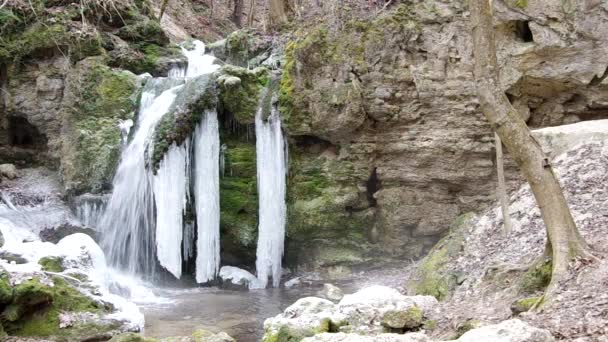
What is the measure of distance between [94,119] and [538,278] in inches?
430

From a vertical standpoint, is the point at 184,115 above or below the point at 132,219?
above

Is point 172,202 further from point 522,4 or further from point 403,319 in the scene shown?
point 522,4

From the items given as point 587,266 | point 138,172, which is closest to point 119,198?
point 138,172

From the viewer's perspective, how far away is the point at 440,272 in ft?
31.3

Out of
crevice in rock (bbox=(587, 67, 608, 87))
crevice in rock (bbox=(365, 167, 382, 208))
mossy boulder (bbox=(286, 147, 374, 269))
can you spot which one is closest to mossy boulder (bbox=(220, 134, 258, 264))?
mossy boulder (bbox=(286, 147, 374, 269))

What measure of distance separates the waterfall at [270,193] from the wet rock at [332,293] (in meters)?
2.08

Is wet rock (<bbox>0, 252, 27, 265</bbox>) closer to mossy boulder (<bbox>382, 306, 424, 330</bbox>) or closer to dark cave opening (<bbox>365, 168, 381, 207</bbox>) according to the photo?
mossy boulder (<bbox>382, 306, 424, 330</bbox>)

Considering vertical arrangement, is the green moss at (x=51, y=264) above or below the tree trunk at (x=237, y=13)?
below

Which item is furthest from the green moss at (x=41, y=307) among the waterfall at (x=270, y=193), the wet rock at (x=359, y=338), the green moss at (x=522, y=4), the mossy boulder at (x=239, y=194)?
the green moss at (x=522, y=4)

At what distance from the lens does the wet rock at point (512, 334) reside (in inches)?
167

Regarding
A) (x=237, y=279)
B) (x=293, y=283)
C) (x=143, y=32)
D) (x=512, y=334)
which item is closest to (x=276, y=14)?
(x=143, y=32)

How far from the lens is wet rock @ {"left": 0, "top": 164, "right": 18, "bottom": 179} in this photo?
14.0 meters

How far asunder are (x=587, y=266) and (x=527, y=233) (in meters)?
3.21

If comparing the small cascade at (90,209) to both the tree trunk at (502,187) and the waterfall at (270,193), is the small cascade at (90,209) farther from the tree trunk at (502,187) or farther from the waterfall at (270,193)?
the tree trunk at (502,187)
